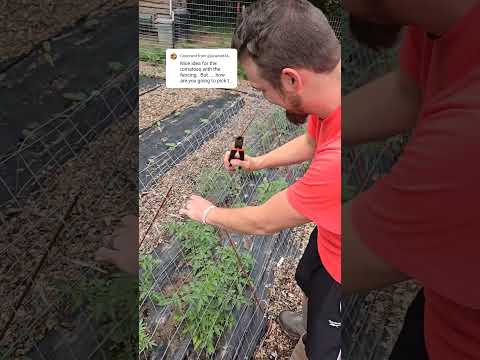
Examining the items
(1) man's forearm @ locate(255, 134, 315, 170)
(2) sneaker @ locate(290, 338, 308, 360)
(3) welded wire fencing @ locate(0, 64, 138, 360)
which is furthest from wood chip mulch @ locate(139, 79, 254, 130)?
(2) sneaker @ locate(290, 338, 308, 360)

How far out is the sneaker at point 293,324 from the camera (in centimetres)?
102

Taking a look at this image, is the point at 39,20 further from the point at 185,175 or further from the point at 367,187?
the point at 367,187

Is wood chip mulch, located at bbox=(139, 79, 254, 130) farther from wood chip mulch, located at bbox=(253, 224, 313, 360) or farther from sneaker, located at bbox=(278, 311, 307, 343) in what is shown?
sneaker, located at bbox=(278, 311, 307, 343)

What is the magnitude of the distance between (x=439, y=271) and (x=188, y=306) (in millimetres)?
668

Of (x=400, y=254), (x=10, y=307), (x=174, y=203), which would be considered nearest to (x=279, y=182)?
(x=174, y=203)

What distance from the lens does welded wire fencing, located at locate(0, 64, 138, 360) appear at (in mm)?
830

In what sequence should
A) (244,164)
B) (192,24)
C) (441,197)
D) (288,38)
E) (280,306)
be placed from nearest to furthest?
(441,197) < (288,38) < (192,24) < (244,164) < (280,306)

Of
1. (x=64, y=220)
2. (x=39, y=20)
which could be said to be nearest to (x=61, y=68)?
(x=39, y=20)

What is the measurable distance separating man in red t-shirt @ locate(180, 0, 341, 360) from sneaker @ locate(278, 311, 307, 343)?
Result: 3 cm

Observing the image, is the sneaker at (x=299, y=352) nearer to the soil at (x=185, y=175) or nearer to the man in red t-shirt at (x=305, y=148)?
the man in red t-shirt at (x=305, y=148)

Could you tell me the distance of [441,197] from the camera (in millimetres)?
424

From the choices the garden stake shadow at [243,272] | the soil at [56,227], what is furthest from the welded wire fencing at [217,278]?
the soil at [56,227]

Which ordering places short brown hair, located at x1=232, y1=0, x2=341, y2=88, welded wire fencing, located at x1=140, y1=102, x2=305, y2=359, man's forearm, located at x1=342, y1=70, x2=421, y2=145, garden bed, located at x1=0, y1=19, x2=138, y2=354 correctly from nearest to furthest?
man's forearm, located at x1=342, y1=70, x2=421, y2=145, short brown hair, located at x1=232, y1=0, x2=341, y2=88, garden bed, located at x1=0, y1=19, x2=138, y2=354, welded wire fencing, located at x1=140, y1=102, x2=305, y2=359

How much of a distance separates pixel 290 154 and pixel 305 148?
0.14 ft
